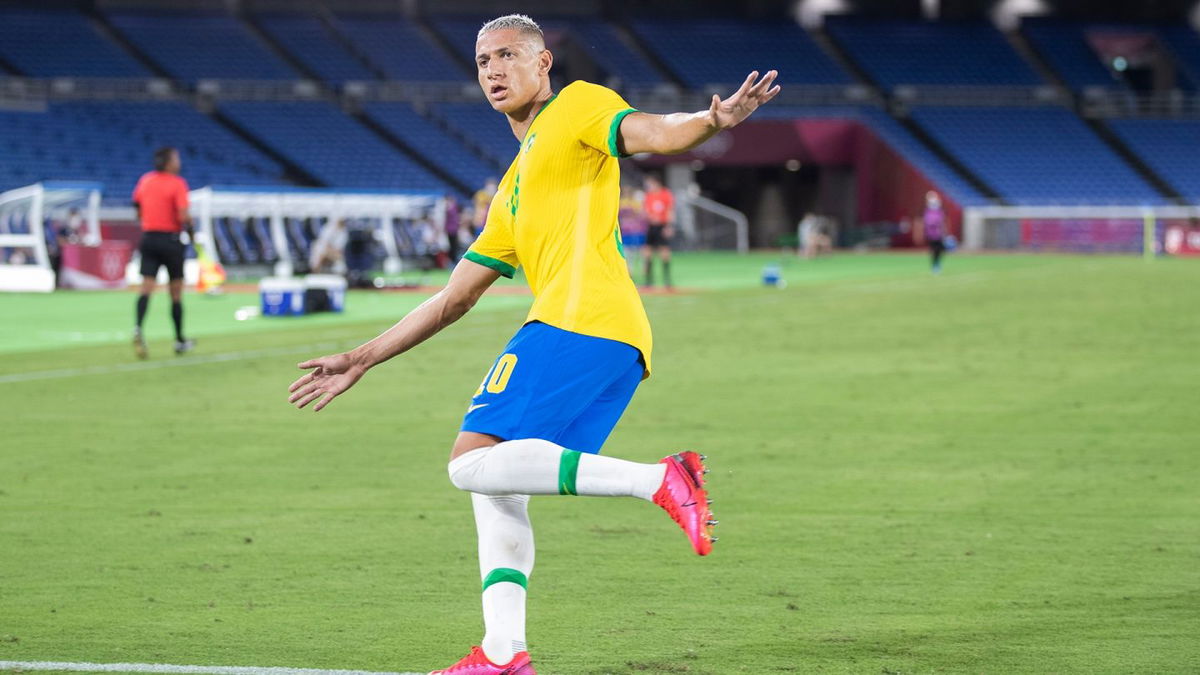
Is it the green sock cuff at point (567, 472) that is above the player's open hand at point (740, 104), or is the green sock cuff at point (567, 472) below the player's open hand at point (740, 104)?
below

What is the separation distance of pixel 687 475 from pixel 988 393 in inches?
384

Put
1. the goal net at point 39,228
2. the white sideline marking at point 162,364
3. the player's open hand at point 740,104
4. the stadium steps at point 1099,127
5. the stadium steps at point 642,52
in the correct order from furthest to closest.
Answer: the stadium steps at point 642,52, the stadium steps at point 1099,127, the goal net at point 39,228, the white sideline marking at point 162,364, the player's open hand at point 740,104

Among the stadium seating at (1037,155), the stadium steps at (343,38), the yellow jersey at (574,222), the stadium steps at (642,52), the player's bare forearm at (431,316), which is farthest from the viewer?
the stadium steps at (642,52)

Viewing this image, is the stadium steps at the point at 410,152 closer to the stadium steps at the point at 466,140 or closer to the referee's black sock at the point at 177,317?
the stadium steps at the point at 466,140

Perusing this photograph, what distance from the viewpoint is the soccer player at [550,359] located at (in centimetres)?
448

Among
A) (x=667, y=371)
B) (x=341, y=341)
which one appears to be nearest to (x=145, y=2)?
(x=341, y=341)

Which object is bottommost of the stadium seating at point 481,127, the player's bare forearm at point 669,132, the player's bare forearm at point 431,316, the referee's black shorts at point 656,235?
the referee's black shorts at point 656,235

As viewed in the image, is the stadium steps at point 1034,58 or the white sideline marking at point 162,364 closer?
the white sideline marking at point 162,364

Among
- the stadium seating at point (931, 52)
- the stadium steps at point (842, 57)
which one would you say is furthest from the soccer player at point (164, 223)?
the stadium seating at point (931, 52)

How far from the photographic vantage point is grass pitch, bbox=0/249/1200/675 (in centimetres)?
568

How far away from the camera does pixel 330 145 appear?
57.8 metres

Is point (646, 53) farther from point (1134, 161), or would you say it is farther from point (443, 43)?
point (1134, 161)

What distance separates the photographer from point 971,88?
219 feet

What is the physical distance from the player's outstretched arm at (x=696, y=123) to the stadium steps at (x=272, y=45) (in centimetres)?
5882
